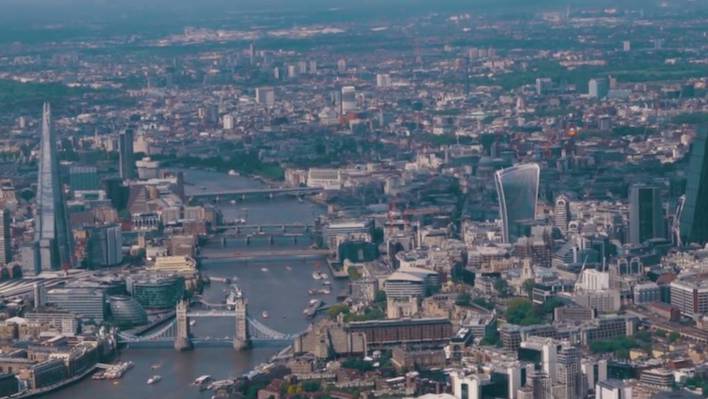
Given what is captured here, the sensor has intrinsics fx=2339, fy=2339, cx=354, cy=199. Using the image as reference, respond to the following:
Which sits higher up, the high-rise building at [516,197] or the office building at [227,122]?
the high-rise building at [516,197]

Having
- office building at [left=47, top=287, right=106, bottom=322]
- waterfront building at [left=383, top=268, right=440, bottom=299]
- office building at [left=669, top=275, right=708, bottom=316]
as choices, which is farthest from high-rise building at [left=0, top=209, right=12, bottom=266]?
office building at [left=669, top=275, right=708, bottom=316]

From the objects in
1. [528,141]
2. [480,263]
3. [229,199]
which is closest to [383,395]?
[480,263]

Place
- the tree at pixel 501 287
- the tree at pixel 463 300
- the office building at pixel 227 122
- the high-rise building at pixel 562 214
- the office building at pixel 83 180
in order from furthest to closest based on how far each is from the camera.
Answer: the office building at pixel 227 122, the office building at pixel 83 180, the high-rise building at pixel 562 214, the tree at pixel 501 287, the tree at pixel 463 300

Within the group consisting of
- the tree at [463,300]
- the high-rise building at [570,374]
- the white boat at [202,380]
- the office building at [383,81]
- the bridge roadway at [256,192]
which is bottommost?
the bridge roadway at [256,192]

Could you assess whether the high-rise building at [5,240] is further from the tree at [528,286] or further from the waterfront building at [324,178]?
the waterfront building at [324,178]

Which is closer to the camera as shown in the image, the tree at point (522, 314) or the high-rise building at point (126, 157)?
the tree at point (522, 314)

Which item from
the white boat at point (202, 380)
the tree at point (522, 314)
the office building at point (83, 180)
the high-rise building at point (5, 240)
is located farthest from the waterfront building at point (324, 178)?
the white boat at point (202, 380)
